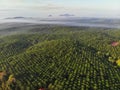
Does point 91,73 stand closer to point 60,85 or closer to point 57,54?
point 60,85

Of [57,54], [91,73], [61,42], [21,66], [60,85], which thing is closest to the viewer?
[60,85]

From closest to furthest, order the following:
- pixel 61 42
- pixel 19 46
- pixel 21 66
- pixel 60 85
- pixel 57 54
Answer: pixel 60 85
pixel 21 66
pixel 57 54
pixel 61 42
pixel 19 46

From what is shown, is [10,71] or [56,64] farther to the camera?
[56,64]

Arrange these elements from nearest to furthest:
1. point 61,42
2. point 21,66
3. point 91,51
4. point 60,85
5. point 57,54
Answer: point 60,85, point 21,66, point 57,54, point 91,51, point 61,42

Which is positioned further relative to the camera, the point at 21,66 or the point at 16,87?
the point at 21,66

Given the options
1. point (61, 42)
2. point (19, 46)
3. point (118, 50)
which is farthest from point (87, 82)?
point (19, 46)

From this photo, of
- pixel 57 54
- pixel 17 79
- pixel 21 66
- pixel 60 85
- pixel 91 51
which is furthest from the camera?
pixel 91 51

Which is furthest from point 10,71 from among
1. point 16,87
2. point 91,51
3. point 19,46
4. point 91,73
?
point 19,46

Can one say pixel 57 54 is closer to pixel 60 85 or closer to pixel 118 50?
pixel 118 50
